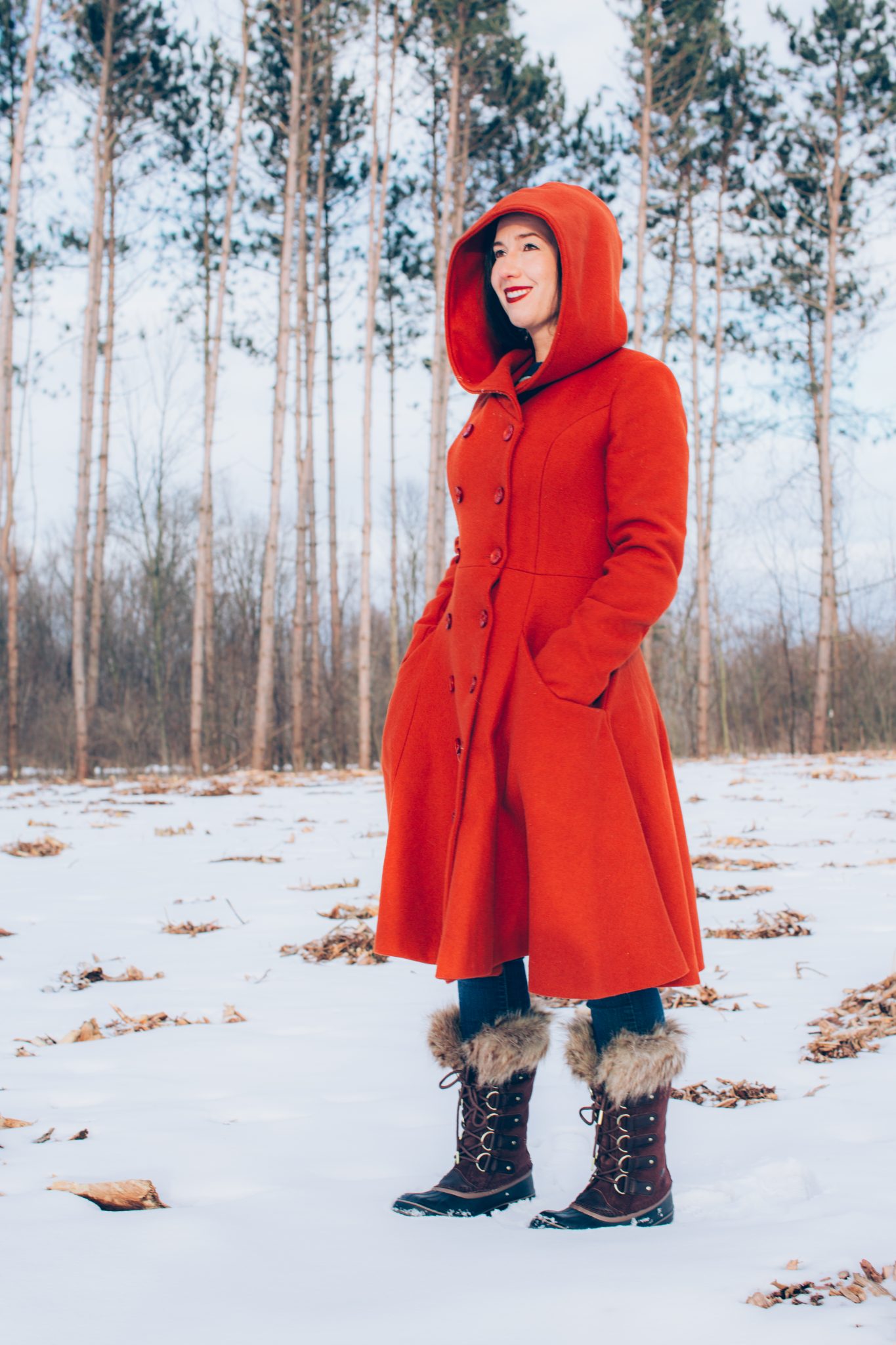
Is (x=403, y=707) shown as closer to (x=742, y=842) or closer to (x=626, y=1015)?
(x=626, y=1015)

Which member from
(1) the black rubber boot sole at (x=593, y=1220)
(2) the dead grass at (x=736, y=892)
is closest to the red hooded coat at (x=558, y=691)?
(1) the black rubber boot sole at (x=593, y=1220)

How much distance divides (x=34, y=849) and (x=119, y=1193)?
176 inches

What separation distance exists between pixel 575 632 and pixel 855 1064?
4.76ft

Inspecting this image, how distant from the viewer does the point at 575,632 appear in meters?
1.77

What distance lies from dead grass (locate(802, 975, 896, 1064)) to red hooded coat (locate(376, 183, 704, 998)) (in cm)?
92

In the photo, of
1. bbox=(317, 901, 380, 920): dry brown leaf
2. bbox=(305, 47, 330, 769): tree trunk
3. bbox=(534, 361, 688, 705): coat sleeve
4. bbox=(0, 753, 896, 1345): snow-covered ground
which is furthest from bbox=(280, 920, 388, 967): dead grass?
bbox=(305, 47, 330, 769): tree trunk

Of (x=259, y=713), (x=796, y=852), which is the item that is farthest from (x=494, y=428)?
(x=259, y=713)

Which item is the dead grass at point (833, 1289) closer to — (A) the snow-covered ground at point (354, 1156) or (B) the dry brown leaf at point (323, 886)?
(A) the snow-covered ground at point (354, 1156)

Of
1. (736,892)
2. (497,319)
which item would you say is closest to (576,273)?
(497,319)

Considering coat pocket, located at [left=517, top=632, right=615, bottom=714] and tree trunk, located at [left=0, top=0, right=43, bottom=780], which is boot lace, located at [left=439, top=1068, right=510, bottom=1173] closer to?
coat pocket, located at [left=517, top=632, right=615, bottom=714]

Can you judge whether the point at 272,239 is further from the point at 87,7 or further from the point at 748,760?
the point at 748,760

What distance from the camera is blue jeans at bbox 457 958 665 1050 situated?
72.4 inches

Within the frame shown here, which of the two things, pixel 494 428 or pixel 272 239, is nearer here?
pixel 494 428

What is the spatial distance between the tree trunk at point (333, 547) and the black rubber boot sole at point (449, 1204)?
14.9 metres
